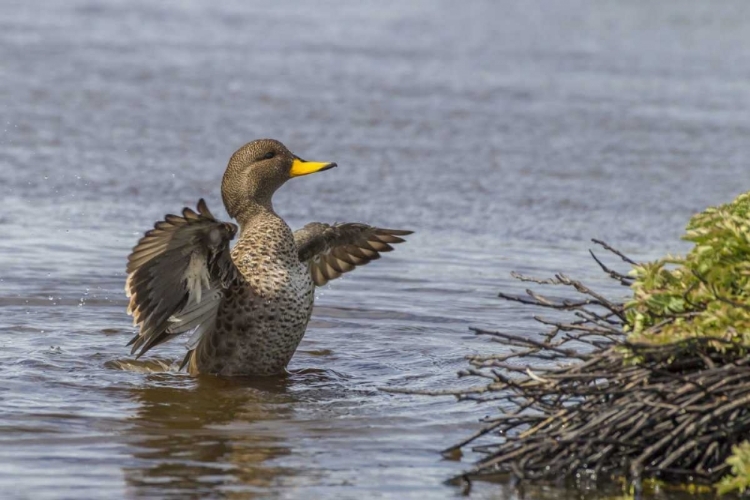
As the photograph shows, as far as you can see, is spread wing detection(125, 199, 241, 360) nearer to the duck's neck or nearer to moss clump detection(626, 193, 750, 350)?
the duck's neck

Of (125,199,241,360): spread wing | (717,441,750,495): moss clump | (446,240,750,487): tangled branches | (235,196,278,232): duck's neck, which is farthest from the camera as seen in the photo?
(235,196,278,232): duck's neck

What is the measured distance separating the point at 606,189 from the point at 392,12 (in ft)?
41.0

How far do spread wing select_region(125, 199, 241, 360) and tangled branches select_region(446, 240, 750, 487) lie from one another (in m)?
1.86

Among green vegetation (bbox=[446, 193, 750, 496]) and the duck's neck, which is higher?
the duck's neck

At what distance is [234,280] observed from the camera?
728 centimetres

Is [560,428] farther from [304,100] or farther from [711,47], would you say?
[711,47]

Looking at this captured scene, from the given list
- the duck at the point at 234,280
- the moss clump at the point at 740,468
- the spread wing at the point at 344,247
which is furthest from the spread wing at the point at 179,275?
the moss clump at the point at 740,468

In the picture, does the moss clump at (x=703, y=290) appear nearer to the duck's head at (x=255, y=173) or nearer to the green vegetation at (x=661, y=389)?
the green vegetation at (x=661, y=389)

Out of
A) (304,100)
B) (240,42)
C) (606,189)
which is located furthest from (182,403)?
(240,42)

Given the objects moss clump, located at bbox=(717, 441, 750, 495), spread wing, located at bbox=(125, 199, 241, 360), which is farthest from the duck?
moss clump, located at bbox=(717, 441, 750, 495)

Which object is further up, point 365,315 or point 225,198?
point 225,198

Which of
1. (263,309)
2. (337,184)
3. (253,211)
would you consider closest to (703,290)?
(263,309)

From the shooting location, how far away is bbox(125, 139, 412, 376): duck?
22.6 ft

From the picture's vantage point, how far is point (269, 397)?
23.2 ft
